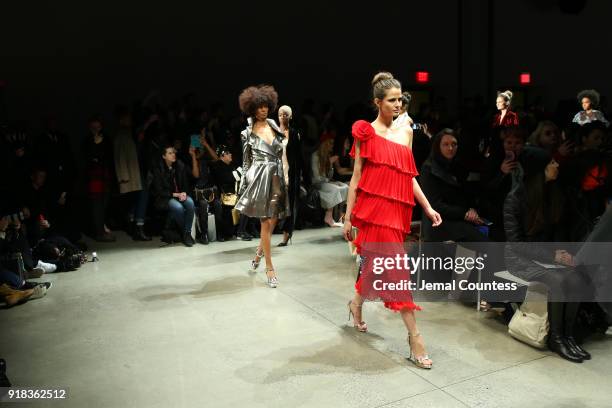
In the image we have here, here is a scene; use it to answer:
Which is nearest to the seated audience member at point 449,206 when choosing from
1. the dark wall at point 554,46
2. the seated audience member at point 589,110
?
the seated audience member at point 589,110

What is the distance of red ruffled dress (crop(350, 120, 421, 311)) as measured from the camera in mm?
3189

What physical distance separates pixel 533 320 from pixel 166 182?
4354 millimetres

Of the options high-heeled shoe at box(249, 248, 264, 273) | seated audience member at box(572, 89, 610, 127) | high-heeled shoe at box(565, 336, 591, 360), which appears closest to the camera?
high-heeled shoe at box(565, 336, 591, 360)

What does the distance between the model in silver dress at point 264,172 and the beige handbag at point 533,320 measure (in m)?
2.00

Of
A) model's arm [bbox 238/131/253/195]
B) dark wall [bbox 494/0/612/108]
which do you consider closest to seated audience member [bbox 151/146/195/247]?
model's arm [bbox 238/131/253/195]

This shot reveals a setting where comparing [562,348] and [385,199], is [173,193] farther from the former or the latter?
[562,348]

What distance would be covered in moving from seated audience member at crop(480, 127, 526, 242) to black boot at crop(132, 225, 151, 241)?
13.2ft

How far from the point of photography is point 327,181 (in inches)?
286

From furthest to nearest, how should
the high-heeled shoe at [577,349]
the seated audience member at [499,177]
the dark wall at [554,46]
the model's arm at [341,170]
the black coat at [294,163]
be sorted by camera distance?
the dark wall at [554,46] → the model's arm at [341,170] → the black coat at [294,163] → the seated audience member at [499,177] → the high-heeled shoe at [577,349]

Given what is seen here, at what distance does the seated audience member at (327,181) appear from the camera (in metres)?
7.09

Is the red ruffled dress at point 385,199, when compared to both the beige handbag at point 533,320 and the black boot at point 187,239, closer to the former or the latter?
the beige handbag at point 533,320

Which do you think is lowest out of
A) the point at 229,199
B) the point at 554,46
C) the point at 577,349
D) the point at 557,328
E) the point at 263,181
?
the point at 577,349

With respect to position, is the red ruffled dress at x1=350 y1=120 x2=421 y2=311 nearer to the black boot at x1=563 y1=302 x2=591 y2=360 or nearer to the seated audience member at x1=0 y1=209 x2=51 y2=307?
the black boot at x1=563 y1=302 x2=591 y2=360

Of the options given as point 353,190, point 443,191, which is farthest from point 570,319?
point 353,190
